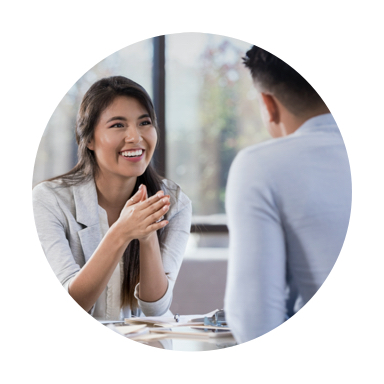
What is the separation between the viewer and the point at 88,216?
49.3 inches

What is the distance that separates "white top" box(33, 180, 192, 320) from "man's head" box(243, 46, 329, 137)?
0.32 meters

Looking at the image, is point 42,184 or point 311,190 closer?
point 311,190

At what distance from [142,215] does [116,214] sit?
0.07 metres

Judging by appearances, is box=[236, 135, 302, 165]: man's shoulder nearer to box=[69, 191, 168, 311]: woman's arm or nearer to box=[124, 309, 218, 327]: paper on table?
box=[69, 191, 168, 311]: woman's arm

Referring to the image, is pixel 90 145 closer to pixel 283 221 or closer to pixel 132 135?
pixel 132 135

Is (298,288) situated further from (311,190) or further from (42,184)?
(42,184)

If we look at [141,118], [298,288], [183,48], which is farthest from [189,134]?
[298,288]

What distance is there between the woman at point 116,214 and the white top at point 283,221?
6.6 inches

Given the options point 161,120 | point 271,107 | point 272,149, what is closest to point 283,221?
point 272,149

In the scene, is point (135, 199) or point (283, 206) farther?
point (135, 199)

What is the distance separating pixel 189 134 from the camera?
125 cm

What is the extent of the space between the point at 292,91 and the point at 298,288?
508 millimetres

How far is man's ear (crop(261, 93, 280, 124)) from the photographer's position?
3.92 feet

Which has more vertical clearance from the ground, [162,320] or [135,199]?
[135,199]
